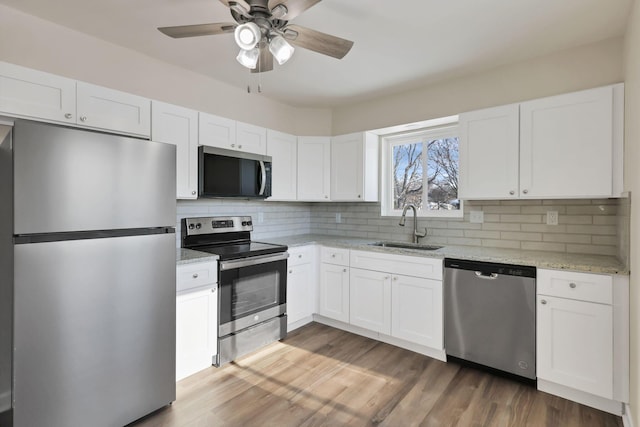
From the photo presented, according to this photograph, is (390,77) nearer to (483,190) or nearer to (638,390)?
(483,190)

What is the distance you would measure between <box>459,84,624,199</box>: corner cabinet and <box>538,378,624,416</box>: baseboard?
127 centimetres

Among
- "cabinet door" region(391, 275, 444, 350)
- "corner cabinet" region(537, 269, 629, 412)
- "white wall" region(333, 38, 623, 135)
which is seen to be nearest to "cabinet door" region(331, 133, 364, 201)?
"white wall" region(333, 38, 623, 135)

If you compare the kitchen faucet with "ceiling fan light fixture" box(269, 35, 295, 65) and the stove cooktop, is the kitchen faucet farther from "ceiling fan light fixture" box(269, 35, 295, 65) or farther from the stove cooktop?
"ceiling fan light fixture" box(269, 35, 295, 65)

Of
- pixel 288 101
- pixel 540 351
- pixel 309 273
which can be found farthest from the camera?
pixel 288 101

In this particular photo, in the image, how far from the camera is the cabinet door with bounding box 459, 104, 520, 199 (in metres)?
2.45

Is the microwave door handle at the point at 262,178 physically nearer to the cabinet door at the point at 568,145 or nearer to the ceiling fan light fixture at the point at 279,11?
the ceiling fan light fixture at the point at 279,11

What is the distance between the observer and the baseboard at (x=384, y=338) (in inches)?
105

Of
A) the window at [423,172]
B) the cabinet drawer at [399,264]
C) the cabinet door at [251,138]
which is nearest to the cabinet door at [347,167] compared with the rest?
the window at [423,172]

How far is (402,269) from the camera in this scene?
2746mm

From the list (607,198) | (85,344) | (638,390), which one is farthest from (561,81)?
(85,344)

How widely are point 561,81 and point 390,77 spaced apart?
129cm

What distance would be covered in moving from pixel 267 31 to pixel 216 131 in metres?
1.35

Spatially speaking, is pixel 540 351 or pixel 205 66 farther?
pixel 205 66

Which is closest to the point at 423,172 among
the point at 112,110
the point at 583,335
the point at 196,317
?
the point at 583,335
